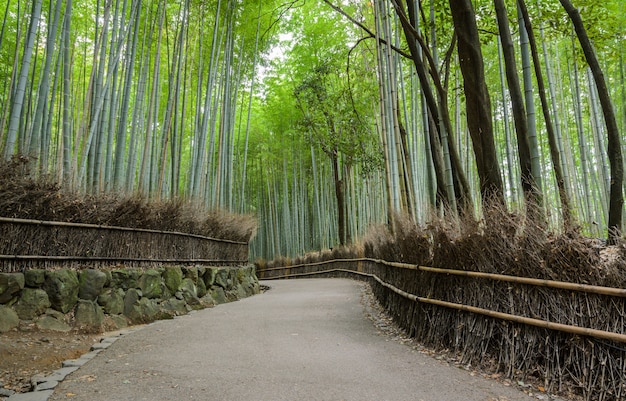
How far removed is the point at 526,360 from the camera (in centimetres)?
252

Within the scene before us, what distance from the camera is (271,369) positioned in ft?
9.18

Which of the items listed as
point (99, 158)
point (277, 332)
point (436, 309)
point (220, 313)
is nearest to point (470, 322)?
point (436, 309)

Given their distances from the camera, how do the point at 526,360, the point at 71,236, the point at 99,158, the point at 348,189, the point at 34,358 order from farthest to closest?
the point at 348,189 < the point at 99,158 < the point at 71,236 < the point at 34,358 < the point at 526,360

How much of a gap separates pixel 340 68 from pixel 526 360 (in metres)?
9.97

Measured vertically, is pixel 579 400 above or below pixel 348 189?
below

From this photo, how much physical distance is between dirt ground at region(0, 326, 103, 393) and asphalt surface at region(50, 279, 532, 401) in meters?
0.30

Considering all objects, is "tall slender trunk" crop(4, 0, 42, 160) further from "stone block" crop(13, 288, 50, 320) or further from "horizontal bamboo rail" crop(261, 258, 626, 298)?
"horizontal bamboo rail" crop(261, 258, 626, 298)

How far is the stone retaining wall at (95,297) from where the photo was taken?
3.91 meters

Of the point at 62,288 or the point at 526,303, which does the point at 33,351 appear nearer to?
the point at 62,288

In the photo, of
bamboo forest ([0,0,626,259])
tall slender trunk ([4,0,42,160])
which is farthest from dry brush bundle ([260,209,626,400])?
tall slender trunk ([4,0,42,160])

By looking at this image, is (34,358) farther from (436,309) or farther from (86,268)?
(436,309)

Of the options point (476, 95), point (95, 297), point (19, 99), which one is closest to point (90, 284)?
point (95, 297)

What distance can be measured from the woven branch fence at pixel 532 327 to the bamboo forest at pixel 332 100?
0.46m

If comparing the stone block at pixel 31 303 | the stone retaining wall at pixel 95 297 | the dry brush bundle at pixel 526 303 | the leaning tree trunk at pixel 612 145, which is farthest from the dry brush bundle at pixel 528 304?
the stone block at pixel 31 303
